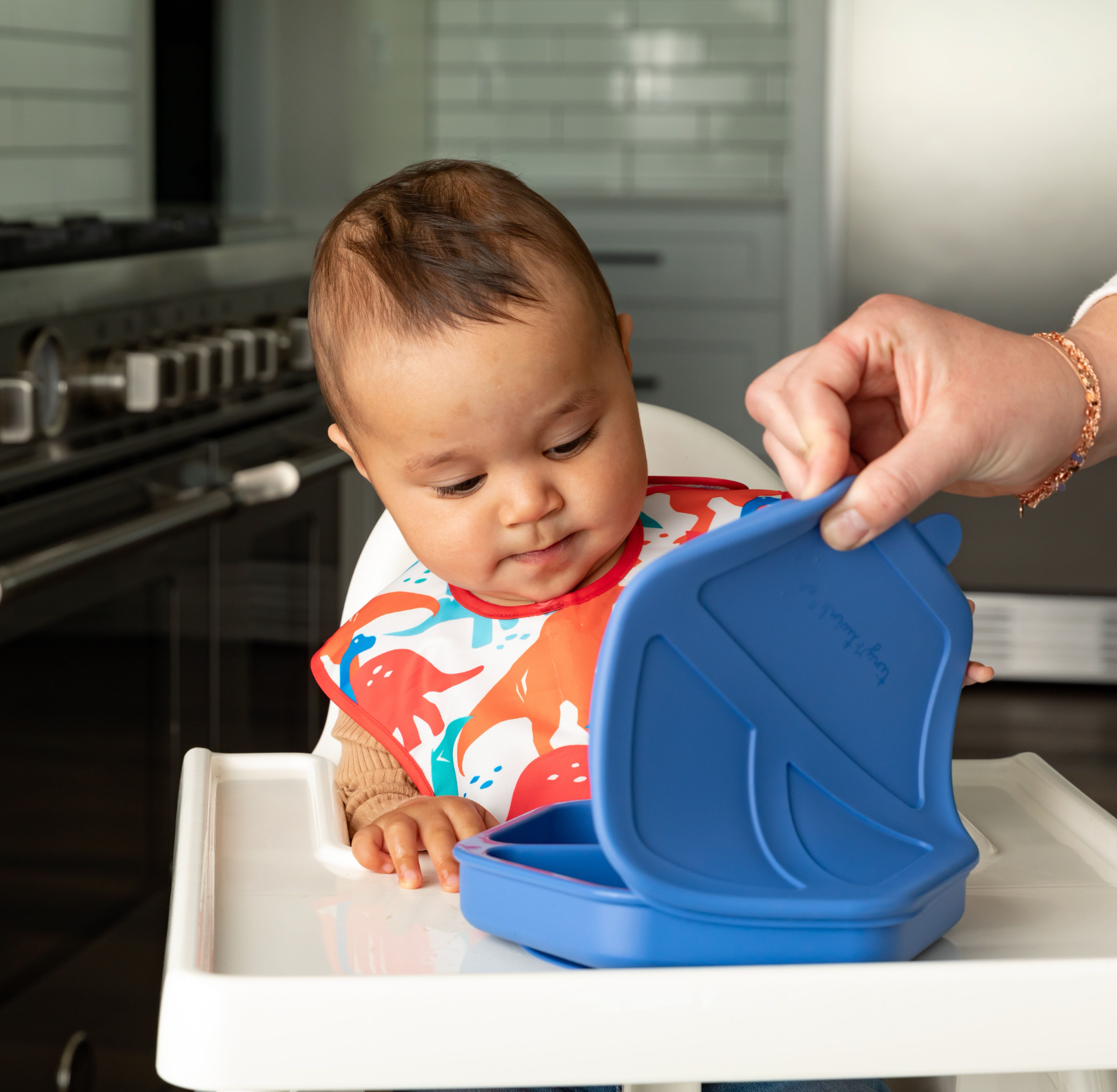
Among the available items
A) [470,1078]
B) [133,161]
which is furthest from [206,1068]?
[133,161]

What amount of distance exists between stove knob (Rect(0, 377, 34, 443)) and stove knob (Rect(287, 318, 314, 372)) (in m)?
0.67

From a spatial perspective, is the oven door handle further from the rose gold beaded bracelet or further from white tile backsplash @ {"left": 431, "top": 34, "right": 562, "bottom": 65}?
white tile backsplash @ {"left": 431, "top": 34, "right": 562, "bottom": 65}

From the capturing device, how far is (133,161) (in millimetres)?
2455

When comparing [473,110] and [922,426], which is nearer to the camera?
[922,426]

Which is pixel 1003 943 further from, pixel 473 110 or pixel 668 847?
pixel 473 110

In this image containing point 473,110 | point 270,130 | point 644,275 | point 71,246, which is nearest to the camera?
point 71,246

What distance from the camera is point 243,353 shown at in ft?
5.86

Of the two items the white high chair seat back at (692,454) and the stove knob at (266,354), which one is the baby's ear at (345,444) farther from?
the stove knob at (266,354)

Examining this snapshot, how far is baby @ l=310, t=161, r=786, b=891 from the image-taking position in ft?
2.42

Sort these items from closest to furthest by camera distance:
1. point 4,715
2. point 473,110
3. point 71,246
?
point 4,715 → point 71,246 → point 473,110

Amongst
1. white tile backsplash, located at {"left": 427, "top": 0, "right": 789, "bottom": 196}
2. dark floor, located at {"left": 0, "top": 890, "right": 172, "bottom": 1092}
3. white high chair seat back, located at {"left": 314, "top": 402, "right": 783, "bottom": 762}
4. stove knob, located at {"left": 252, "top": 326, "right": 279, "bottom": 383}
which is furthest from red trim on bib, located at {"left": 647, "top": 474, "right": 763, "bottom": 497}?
white tile backsplash, located at {"left": 427, "top": 0, "right": 789, "bottom": 196}

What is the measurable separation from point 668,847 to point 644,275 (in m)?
2.95

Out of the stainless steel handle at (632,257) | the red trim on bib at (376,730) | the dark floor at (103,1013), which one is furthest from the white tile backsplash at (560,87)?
the red trim on bib at (376,730)

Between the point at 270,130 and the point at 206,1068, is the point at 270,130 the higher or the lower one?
the higher one
